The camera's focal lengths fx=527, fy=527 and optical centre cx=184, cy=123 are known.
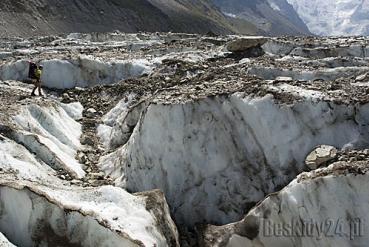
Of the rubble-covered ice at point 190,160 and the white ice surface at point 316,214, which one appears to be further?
the rubble-covered ice at point 190,160

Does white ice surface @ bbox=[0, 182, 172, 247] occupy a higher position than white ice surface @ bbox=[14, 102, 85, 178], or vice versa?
white ice surface @ bbox=[14, 102, 85, 178]

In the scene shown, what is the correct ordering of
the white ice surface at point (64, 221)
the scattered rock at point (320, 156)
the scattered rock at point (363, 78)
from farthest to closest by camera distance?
the scattered rock at point (363, 78), the scattered rock at point (320, 156), the white ice surface at point (64, 221)

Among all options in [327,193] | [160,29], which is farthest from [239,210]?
[160,29]

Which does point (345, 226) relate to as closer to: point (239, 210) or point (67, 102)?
point (239, 210)

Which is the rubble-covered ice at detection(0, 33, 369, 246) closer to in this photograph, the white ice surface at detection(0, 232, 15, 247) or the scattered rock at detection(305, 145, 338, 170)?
the scattered rock at detection(305, 145, 338, 170)

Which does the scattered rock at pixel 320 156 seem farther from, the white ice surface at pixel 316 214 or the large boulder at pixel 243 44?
the large boulder at pixel 243 44

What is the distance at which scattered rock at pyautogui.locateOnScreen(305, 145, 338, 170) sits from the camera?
15168 mm

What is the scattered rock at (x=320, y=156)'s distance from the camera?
15.2 metres

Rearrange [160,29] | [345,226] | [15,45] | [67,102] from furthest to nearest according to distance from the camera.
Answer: [160,29] → [15,45] → [67,102] → [345,226]

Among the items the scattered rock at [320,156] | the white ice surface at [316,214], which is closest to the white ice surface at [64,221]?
the white ice surface at [316,214]

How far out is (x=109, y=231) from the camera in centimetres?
1355

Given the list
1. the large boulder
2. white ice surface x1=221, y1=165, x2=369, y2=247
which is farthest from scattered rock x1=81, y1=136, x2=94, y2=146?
the large boulder

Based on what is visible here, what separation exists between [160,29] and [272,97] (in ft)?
381

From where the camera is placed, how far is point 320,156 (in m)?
15.3
